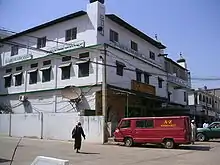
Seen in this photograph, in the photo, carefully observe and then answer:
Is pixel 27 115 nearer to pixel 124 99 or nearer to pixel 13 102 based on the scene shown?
pixel 13 102

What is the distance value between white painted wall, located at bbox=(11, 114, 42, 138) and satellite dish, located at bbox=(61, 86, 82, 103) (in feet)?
10.8

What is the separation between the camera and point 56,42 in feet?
95.8

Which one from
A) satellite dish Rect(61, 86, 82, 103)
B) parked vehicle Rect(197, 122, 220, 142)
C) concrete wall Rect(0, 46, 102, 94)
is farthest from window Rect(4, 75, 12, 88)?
parked vehicle Rect(197, 122, 220, 142)

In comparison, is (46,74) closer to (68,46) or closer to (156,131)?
(68,46)

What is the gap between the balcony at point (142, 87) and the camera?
96.1 feet

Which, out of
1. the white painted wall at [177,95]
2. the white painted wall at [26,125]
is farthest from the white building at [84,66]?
the white painted wall at [177,95]

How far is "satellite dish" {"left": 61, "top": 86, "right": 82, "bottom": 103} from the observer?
25.6m

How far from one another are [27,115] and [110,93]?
8038 mm

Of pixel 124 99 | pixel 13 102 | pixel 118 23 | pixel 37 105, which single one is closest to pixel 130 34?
pixel 118 23

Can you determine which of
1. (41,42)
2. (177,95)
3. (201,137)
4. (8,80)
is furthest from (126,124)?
(177,95)

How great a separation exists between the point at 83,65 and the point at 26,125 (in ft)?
24.7

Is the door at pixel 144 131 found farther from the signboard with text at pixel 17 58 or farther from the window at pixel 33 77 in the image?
the signboard with text at pixel 17 58

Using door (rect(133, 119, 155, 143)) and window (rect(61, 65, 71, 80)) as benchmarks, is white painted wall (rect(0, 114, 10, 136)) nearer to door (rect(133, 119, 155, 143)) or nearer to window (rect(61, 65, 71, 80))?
window (rect(61, 65, 71, 80))

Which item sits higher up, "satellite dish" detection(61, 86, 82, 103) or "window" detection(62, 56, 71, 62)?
"window" detection(62, 56, 71, 62)
